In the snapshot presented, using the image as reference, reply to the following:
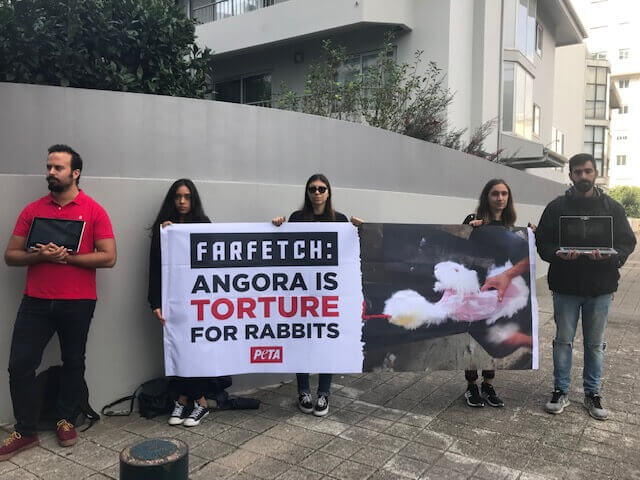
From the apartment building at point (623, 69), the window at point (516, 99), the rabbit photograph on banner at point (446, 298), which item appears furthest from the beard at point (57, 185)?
the apartment building at point (623, 69)

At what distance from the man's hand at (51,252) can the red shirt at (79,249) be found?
3.2 inches

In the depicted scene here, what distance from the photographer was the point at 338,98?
916cm

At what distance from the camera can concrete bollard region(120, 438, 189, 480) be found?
2.15 meters

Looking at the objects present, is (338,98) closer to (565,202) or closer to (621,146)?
(565,202)

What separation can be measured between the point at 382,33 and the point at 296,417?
11.5 metres

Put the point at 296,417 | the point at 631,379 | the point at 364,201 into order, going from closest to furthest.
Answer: the point at 296,417, the point at 631,379, the point at 364,201

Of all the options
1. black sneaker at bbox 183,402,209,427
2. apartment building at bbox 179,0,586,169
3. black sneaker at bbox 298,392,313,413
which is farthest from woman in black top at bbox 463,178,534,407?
apartment building at bbox 179,0,586,169

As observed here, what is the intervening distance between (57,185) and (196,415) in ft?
6.39

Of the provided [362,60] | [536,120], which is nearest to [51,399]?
[362,60]

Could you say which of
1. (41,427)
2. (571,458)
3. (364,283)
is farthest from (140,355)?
(571,458)

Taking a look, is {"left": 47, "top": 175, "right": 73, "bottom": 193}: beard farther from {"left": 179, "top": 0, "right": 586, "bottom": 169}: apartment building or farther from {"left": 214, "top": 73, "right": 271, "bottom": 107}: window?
{"left": 214, "top": 73, "right": 271, "bottom": 107}: window

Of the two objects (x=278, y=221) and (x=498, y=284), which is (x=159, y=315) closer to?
(x=278, y=221)

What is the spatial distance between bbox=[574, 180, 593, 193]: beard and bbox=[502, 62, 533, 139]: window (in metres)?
13.1

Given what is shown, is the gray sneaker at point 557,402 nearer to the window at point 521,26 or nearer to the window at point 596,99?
the window at point 521,26
